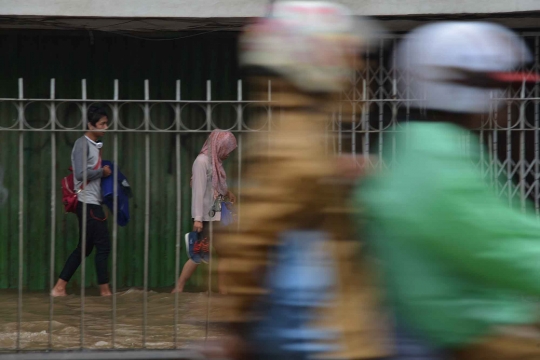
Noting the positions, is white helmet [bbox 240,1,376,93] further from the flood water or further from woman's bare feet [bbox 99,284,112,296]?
woman's bare feet [bbox 99,284,112,296]

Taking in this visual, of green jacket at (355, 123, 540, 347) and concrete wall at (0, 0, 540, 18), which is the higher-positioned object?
concrete wall at (0, 0, 540, 18)

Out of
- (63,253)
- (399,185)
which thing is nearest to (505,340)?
(399,185)

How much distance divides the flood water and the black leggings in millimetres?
317

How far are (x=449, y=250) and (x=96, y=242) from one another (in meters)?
5.92

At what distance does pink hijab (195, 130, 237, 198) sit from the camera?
6616mm

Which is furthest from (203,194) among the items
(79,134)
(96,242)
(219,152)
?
(79,134)

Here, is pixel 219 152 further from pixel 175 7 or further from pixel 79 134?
pixel 79 134

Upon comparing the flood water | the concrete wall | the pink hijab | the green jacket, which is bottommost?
the flood water

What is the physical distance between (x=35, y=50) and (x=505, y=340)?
7732 millimetres

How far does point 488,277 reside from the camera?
6.68 feet

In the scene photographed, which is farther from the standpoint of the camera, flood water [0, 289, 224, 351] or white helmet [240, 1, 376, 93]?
flood water [0, 289, 224, 351]

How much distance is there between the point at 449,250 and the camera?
201 centimetres

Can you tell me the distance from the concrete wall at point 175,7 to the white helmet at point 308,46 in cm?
602

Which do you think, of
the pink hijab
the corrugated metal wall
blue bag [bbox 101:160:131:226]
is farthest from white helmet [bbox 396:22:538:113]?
the corrugated metal wall
